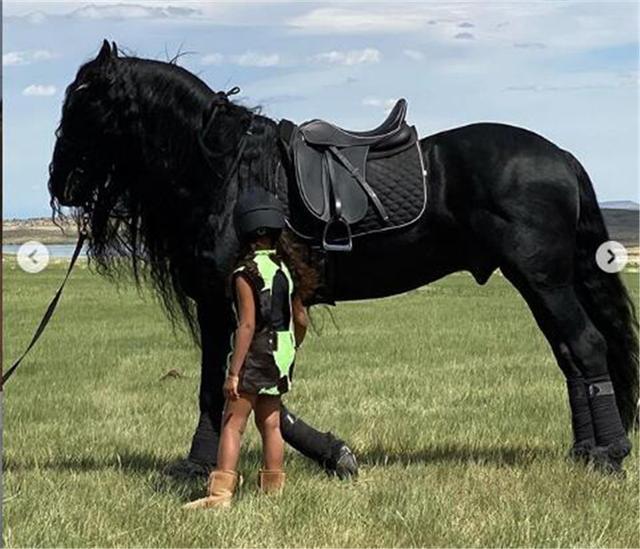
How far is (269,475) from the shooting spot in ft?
16.5

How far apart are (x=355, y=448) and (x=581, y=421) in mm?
1549

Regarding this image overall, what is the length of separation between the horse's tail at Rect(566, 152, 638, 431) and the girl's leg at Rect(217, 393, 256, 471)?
2.14m

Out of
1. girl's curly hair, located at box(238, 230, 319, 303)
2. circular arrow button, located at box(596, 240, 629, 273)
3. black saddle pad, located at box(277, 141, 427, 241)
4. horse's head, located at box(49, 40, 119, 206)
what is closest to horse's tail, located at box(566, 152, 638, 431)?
circular arrow button, located at box(596, 240, 629, 273)

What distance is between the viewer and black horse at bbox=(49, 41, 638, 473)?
5297 millimetres

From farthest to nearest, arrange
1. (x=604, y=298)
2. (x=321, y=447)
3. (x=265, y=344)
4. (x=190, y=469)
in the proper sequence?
(x=604, y=298) → (x=321, y=447) → (x=190, y=469) → (x=265, y=344)

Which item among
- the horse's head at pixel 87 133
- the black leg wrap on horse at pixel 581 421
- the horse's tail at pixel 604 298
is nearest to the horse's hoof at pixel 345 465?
the black leg wrap on horse at pixel 581 421

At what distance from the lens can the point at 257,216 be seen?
15.9ft

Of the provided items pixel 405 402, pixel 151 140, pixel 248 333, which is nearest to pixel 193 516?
pixel 248 333

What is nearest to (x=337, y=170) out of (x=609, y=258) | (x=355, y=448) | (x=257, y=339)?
(x=257, y=339)

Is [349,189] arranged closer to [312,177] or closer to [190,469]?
[312,177]

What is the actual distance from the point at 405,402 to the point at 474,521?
398cm

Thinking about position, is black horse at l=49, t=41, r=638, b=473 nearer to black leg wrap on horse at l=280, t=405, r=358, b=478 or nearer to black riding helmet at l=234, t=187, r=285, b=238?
black leg wrap on horse at l=280, t=405, r=358, b=478

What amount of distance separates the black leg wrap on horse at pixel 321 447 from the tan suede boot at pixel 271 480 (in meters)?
0.50

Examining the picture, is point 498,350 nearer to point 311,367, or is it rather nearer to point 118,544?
point 311,367
